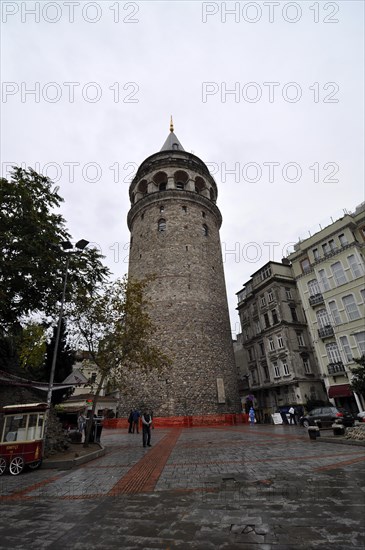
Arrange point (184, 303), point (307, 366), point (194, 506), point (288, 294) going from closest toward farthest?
point (194, 506) < point (184, 303) < point (307, 366) < point (288, 294)

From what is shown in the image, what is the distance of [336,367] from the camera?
26906 mm

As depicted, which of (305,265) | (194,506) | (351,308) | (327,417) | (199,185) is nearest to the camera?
(194,506)

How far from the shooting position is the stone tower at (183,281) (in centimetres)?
2531

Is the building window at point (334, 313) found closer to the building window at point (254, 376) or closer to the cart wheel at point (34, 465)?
the building window at point (254, 376)

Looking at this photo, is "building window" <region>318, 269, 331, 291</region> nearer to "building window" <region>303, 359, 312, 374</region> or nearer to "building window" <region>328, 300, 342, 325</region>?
"building window" <region>328, 300, 342, 325</region>

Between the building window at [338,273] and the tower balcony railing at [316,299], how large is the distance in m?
2.22

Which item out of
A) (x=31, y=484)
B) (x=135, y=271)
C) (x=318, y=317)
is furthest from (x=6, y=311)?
(x=318, y=317)

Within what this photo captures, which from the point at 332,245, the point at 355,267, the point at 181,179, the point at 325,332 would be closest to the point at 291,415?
the point at 325,332

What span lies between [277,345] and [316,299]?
639cm

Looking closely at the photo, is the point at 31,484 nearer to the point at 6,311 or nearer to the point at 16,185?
the point at 6,311

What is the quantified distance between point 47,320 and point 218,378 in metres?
16.0

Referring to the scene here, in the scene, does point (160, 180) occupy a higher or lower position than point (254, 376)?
higher

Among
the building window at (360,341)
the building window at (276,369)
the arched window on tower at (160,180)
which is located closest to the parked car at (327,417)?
the building window at (360,341)

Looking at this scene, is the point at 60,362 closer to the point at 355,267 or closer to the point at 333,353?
the point at 333,353
